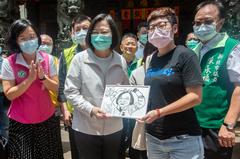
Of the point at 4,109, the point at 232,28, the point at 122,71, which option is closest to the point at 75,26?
the point at 122,71

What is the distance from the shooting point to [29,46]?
3.22 m

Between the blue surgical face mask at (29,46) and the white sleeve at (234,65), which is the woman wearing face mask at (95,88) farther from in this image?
the white sleeve at (234,65)

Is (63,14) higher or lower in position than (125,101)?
higher

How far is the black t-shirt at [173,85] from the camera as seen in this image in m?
2.40

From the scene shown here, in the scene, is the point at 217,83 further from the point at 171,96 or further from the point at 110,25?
the point at 110,25

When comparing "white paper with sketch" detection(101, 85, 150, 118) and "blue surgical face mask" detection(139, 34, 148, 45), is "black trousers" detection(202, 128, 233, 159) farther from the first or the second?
"blue surgical face mask" detection(139, 34, 148, 45)

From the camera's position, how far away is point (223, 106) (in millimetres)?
2699

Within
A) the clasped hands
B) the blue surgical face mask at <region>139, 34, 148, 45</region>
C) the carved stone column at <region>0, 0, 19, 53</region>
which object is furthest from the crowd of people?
the carved stone column at <region>0, 0, 19, 53</region>

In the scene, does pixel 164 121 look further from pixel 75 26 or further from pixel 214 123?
pixel 75 26

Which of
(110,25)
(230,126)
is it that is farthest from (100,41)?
(230,126)

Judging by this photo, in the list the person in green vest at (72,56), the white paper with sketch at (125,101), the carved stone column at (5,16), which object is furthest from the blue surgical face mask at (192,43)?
the carved stone column at (5,16)

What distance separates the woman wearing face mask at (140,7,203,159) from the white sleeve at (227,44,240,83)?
344mm

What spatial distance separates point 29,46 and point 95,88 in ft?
2.74

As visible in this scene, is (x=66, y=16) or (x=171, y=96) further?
(x=66, y=16)
